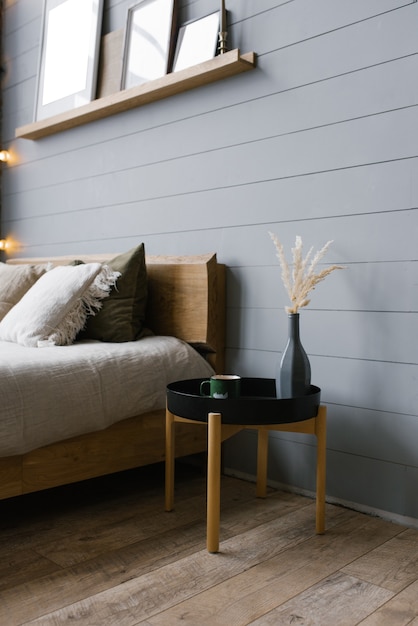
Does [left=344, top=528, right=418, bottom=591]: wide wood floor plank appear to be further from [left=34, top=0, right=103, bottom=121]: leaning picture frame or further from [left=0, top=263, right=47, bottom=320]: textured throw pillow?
[left=34, top=0, right=103, bottom=121]: leaning picture frame

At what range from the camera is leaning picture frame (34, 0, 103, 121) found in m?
3.04

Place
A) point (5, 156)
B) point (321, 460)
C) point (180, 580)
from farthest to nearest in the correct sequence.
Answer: point (5, 156)
point (321, 460)
point (180, 580)

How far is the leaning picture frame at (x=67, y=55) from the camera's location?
304 centimetres

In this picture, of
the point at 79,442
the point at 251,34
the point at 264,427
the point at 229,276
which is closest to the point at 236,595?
the point at 264,427

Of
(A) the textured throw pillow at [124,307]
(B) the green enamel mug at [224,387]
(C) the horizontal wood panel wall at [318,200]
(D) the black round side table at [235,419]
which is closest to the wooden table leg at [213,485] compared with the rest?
(D) the black round side table at [235,419]

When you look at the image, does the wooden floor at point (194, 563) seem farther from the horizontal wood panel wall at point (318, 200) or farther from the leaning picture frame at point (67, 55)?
the leaning picture frame at point (67, 55)

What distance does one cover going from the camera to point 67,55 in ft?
10.5

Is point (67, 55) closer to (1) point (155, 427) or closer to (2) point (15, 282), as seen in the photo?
(2) point (15, 282)

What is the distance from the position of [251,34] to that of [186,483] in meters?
1.75

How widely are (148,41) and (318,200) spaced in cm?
120

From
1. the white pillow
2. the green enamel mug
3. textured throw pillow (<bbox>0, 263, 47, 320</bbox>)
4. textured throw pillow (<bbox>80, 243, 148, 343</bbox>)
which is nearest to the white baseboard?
the green enamel mug

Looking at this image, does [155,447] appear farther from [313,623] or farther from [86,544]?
[313,623]

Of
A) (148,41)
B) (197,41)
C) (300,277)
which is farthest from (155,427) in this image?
(148,41)

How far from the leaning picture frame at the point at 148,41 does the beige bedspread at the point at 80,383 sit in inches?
48.9
